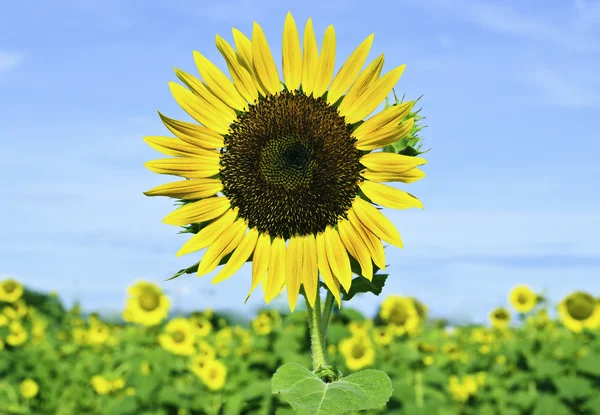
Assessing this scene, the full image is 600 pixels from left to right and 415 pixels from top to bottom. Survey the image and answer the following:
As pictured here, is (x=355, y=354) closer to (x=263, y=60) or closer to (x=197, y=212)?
(x=197, y=212)

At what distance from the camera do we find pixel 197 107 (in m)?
2.55

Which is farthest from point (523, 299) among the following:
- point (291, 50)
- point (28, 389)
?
point (291, 50)

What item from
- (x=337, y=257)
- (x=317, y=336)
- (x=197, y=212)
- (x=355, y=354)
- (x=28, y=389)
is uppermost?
(x=197, y=212)

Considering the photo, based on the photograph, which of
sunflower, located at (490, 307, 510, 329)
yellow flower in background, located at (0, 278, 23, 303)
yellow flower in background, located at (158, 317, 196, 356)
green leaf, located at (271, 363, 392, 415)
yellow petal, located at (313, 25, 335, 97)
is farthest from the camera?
yellow flower in background, located at (0, 278, 23, 303)

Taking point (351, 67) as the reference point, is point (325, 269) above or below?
below

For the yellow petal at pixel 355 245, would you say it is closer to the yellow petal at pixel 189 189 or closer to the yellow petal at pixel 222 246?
the yellow petal at pixel 222 246

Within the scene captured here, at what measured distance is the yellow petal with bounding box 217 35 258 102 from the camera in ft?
8.31

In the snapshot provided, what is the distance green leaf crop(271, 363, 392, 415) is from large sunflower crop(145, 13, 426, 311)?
0.30 m

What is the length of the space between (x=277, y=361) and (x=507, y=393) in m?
3.51

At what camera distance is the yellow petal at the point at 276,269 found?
2.52 metres

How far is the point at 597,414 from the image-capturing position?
678 centimetres

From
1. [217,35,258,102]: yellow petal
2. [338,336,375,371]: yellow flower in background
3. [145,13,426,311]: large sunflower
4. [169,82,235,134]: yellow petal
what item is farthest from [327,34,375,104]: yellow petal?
[338,336,375,371]: yellow flower in background

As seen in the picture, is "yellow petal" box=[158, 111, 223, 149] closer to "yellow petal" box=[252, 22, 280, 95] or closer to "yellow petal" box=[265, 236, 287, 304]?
"yellow petal" box=[252, 22, 280, 95]

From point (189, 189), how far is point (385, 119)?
2.52 feet
